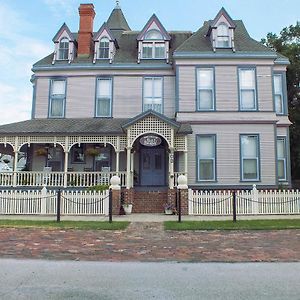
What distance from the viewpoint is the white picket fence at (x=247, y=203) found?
55.6 ft

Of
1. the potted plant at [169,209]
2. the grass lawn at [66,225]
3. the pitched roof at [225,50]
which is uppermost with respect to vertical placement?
the pitched roof at [225,50]

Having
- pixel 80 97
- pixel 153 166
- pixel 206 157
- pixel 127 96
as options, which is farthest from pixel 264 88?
pixel 80 97

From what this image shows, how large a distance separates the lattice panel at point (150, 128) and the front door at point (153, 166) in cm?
250

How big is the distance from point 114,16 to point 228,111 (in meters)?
12.4

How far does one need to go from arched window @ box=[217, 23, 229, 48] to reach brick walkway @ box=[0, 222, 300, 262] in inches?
505

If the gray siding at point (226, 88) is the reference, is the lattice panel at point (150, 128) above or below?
below

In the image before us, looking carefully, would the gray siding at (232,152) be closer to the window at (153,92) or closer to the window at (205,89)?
the window at (205,89)

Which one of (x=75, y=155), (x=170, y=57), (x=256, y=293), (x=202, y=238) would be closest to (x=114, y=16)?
(x=170, y=57)

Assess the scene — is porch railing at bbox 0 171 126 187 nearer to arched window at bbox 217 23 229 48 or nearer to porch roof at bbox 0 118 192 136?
porch roof at bbox 0 118 192 136

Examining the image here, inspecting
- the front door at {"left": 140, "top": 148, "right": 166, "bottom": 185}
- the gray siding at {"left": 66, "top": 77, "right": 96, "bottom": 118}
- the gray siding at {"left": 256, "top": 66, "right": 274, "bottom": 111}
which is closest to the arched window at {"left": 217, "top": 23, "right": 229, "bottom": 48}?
the gray siding at {"left": 256, "top": 66, "right": 274, "bottom": 111}

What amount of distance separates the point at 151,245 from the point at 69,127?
12.3 meters

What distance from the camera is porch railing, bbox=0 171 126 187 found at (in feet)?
65.0

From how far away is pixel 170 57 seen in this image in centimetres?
2288

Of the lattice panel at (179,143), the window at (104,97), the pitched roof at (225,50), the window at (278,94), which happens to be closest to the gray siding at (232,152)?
the lattice panel at (179,143)
